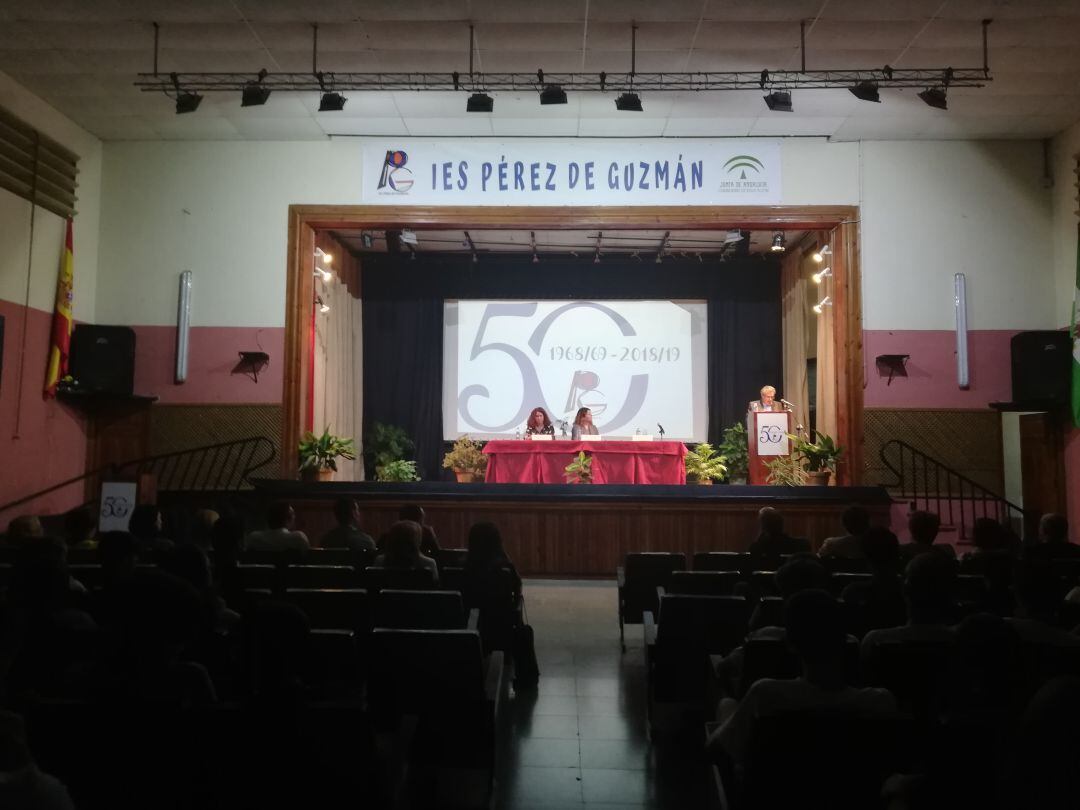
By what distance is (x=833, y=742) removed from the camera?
182cm

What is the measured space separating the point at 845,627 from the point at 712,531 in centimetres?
567

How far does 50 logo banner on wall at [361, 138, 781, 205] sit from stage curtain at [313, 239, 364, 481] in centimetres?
247

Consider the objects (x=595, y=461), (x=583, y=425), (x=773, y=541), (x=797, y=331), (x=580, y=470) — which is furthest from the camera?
(x=797, y=331)

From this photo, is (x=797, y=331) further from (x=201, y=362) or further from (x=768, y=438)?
(x=201, y=362)

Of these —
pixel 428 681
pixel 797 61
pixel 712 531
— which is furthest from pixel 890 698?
pixel 797 61

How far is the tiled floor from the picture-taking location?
9.33 ft

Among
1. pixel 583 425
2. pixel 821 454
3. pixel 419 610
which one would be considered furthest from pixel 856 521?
pixel 583 425

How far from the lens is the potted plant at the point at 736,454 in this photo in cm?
1131

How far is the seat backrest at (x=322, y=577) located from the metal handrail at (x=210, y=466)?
5.23 m

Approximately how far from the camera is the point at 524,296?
12.7 metres

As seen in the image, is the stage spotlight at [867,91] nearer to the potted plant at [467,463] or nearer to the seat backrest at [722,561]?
the seat backrest at [722,561]

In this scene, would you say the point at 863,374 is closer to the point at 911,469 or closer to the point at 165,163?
the point at 911,469

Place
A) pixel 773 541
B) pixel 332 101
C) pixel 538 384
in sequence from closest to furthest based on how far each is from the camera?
→ pixel 773 541
pixel 332 101
pixel 538 384

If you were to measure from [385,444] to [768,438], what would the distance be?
5247 millimetres
